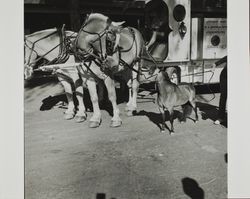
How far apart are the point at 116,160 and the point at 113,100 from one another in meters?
0.64

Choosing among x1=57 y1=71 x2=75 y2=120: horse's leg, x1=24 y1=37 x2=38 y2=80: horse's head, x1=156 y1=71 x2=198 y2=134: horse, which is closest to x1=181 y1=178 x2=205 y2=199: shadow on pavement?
x1=156 y1=71 x2=198 y2=134: horse

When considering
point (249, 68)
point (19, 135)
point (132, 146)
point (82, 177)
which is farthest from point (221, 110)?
point (19, 135)

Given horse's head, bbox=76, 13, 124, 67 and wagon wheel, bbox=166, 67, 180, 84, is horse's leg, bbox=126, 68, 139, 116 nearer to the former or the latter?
wagon wheel, bbox=166, 67, 180, 84

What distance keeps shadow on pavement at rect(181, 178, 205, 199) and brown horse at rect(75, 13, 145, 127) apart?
70cm

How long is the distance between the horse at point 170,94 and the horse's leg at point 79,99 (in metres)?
0.54

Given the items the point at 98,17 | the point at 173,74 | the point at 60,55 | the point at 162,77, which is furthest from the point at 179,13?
the point at 60,55

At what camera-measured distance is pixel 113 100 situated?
9.86ft

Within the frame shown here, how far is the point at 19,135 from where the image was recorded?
2.30 meters

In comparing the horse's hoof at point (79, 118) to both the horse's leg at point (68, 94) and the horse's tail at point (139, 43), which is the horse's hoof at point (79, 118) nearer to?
the horse's leg at point (68, 94)

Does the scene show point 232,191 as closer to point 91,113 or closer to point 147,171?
point 147,171

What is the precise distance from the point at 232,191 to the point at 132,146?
2.23ft

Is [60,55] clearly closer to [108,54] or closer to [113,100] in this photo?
[108,54]

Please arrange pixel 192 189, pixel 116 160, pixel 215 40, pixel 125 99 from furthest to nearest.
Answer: pixel 125 99, pixel 215 40, pixel 116 160, pixel 192 189


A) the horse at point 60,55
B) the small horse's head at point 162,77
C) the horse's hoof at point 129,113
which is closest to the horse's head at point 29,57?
the horse at point 60,55
